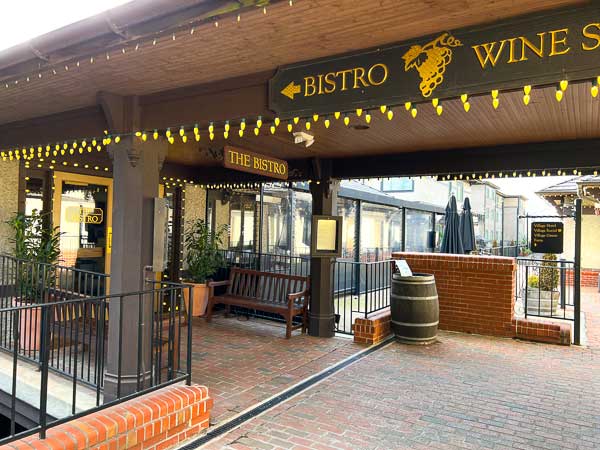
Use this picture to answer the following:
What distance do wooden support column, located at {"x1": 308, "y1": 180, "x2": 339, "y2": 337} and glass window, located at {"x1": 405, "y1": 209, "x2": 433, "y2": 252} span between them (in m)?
8.59

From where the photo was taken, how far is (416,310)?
6145 millimetres

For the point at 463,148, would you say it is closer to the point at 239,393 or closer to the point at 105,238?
the point at 239,393

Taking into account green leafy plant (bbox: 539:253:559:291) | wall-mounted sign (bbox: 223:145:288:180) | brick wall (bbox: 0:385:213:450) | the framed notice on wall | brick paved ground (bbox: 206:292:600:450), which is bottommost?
brick paved ground (bbox: 206:292:600:450)

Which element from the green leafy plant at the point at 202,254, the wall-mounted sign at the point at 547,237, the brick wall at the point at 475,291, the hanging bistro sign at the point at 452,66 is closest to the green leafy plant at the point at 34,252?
the green leafy plant at the point at 202,254

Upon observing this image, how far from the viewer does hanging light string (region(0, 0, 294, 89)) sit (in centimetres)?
246

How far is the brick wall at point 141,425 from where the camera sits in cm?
264

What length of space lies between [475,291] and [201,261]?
15.7ft

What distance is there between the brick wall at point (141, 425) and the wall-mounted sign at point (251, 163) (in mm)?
2209

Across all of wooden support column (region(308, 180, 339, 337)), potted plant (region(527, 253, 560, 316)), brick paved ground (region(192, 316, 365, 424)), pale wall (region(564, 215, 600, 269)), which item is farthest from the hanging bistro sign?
pale wall (region(564, 215, 600, 269))

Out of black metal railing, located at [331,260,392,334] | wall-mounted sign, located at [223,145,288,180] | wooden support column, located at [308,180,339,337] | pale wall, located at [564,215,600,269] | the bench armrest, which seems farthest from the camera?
pale wall, located at [564,215,600,269]

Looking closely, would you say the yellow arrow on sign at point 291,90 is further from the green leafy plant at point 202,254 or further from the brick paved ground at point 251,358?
the green leafy plant at point 202,254

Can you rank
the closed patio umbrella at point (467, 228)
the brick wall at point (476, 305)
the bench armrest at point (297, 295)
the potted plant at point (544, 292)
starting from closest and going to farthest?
the brick wall at point (476, 305) → the bench armrest at point (297, 295) → the potted plant at point (544, 292) → the closed patio umbrella at point (467, 228)

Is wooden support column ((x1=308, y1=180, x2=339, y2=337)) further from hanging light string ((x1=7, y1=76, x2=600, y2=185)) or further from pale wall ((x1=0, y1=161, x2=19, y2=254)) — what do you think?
pale wall ((x1=0, y1=161, x2=19, y2=254))

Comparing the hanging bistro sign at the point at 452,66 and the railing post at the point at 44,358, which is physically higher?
the hanging bistro sign at the point at 452,66
